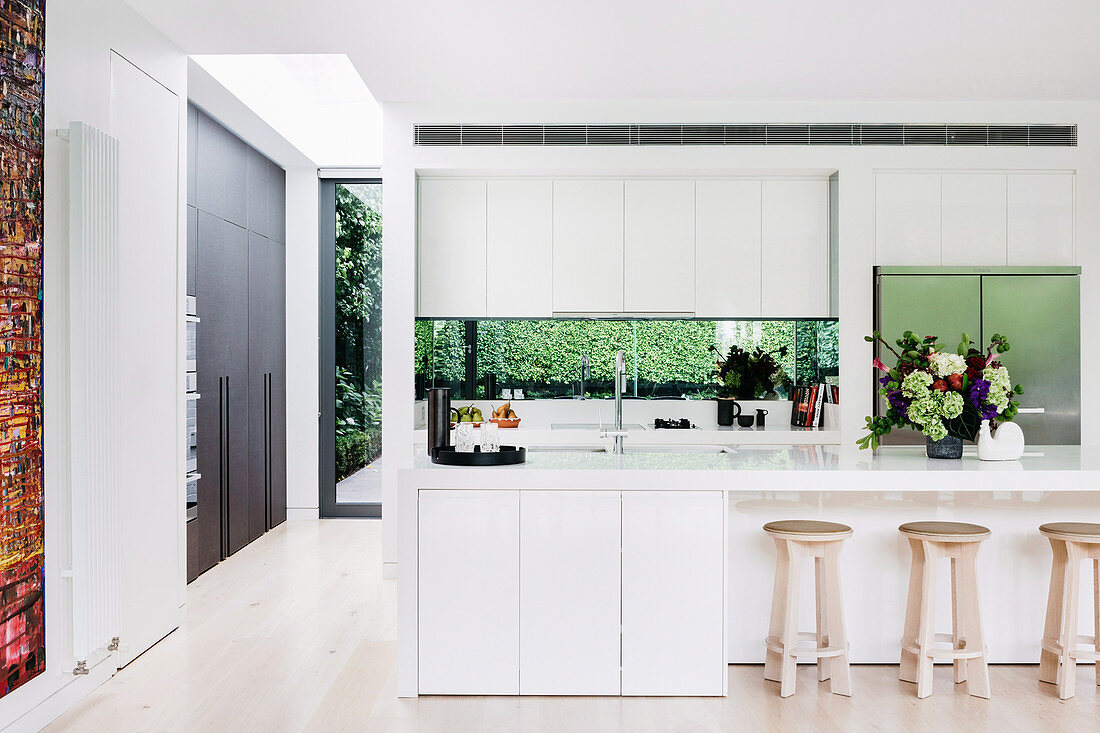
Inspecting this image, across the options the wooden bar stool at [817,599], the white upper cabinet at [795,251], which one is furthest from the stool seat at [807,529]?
the white upper cabinet at [795,251]

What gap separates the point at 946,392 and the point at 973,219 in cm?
227

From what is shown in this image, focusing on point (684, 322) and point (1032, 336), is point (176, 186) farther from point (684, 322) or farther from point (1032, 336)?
point (1032, 336)

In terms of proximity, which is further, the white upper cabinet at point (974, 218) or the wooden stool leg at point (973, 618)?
the white upper cabinet at point (974, 218)

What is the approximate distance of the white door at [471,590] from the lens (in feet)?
9.68

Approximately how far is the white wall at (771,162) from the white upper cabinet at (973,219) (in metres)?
0.10

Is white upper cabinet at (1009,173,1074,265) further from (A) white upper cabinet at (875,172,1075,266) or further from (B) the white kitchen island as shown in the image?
(B) the white kitchen island

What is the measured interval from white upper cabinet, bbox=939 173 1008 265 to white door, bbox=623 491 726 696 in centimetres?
293

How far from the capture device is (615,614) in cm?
295

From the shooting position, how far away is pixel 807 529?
2.98 metres

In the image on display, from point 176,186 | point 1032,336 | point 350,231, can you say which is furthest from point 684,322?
point 176,186

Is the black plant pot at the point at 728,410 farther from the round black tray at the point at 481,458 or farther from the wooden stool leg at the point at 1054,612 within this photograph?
the round black tray at the point at 481,458

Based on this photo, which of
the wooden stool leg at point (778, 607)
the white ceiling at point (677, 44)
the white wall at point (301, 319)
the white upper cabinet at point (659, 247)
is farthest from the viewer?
the white wall at point (301, 319)

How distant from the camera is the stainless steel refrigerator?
484 centimetres

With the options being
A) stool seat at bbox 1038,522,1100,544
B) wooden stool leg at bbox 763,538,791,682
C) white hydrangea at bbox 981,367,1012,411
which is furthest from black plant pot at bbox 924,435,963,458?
wooden stool leg at bbox 763,538,791,682
